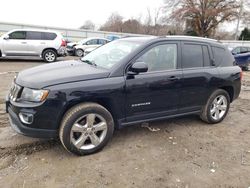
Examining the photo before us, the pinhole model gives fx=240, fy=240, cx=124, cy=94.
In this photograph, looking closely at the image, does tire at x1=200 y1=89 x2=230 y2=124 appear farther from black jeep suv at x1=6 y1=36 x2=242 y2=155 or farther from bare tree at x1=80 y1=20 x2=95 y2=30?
bare tree at x1=80 y1=20 x2=95 y2=30

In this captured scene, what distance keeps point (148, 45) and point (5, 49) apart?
11422mm

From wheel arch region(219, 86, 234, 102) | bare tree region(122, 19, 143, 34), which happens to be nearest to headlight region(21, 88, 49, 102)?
wheel arch region(219, 86, 234, 102)

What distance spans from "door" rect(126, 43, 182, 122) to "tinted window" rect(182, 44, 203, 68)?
0.18 meters

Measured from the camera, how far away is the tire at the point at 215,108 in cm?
464

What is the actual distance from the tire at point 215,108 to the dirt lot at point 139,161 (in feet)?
1.03

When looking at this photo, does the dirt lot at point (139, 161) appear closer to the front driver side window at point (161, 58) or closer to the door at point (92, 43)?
the front driver side window at point (161, 58)

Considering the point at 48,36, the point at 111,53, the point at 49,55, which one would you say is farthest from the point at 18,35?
the point at 111,53

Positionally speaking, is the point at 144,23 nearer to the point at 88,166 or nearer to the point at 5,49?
the point at 5,49

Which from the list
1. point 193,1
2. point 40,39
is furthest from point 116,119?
point 193,1

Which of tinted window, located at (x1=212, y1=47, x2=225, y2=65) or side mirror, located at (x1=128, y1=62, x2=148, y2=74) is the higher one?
tinted window, located at (x1=212, y1=47, x2=225, y2=65)

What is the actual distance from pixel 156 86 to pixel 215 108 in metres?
1.71

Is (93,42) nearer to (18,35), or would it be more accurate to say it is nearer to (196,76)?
(18,35)

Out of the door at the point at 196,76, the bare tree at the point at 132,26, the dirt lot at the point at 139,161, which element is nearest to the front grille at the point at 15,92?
the dirt lot at the point at 139,161

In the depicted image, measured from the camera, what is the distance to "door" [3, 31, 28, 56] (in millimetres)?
12812
